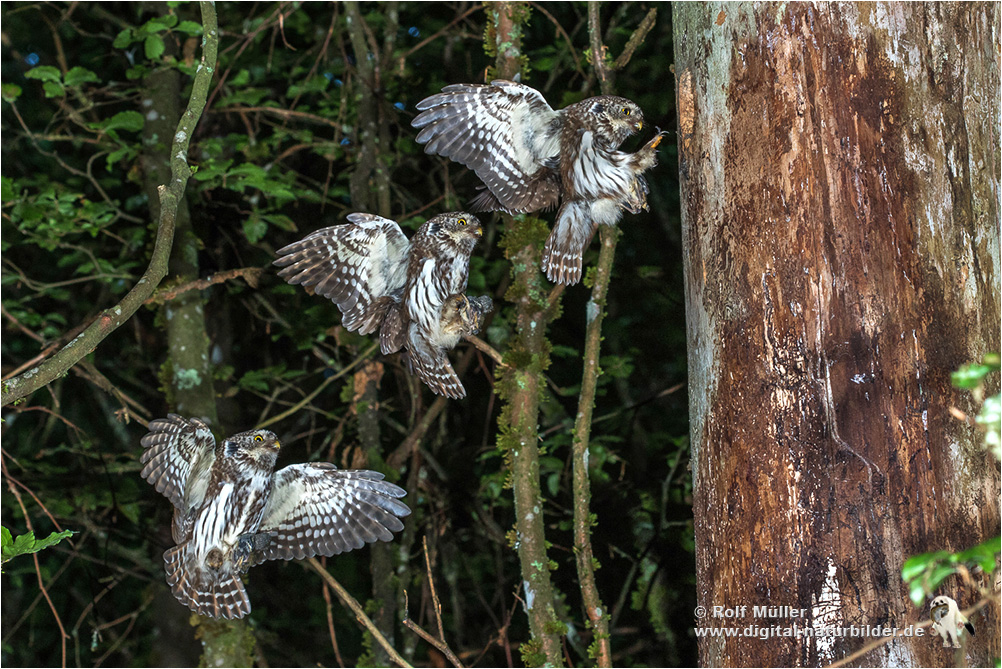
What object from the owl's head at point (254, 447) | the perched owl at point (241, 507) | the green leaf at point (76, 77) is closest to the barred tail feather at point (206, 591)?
the perched owl at point (241, 507)

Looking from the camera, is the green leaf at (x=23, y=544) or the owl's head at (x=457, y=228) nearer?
the green leaf at (x=23, y=544)

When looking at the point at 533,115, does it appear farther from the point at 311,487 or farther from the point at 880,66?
the point at 311,487

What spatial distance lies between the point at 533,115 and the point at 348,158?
2015 mm

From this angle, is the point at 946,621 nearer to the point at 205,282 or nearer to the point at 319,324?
the point at 205,282

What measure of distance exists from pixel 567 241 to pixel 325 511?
1.23 meters

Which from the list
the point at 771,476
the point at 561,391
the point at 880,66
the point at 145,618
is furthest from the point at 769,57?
the point at 145,618

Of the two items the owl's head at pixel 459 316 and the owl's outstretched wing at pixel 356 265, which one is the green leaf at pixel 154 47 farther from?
the owl's head at pixel 459 316

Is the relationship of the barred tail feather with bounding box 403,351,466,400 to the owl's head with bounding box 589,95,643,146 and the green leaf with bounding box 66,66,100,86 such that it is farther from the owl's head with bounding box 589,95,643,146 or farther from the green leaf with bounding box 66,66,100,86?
the green leaf with bounding box 66,66,100,86

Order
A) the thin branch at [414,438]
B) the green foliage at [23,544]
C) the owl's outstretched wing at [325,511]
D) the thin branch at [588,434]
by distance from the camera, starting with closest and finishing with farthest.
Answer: the green foliage at [23,544]
the owl's outstretched wing at [325,511]
the thin branch at [588,434]
the thin branch at [414,438]

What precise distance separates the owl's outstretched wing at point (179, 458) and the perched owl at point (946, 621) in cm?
224

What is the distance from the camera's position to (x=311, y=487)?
9.98ft

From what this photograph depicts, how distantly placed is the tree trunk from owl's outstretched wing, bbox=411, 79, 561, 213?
0.73 meters

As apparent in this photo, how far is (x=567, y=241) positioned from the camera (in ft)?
9.42

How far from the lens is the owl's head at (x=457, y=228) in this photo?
3021 millimetres
